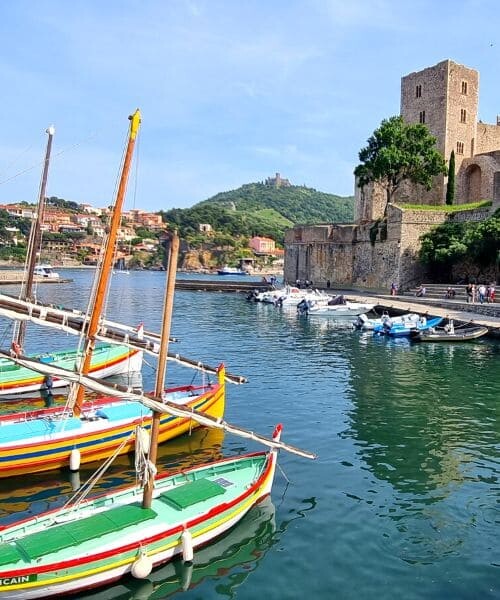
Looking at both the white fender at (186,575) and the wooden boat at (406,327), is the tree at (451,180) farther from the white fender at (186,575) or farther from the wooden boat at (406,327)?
the white fender at (186,575)

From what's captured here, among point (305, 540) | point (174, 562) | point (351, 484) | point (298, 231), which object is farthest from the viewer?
point (298, 231)

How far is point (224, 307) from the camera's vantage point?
5294 centimetres

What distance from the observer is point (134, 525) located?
8.95 meters

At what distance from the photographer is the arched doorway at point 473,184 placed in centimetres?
5941

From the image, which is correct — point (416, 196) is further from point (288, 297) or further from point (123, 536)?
point (123, 536)

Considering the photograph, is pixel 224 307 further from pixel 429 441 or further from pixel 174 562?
pixel 174 562

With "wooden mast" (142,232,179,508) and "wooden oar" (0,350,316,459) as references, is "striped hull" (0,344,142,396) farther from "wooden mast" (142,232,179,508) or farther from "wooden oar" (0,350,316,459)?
"wooden mast" (142,232,179,508)

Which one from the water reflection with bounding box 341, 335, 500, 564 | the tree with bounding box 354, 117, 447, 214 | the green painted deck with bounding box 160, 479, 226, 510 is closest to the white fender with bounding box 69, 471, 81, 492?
the green painted deck with bounding box 160, 479, 226, 510

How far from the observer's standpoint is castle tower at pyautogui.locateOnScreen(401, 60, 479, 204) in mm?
58594

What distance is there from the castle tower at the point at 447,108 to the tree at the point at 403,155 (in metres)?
4.29

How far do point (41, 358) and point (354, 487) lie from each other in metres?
13.4

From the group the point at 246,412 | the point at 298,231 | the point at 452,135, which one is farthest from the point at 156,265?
the point at 246,412

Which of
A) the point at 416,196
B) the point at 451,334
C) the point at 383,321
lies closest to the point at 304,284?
the point at 416,196

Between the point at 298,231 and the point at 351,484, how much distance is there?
58947mm
